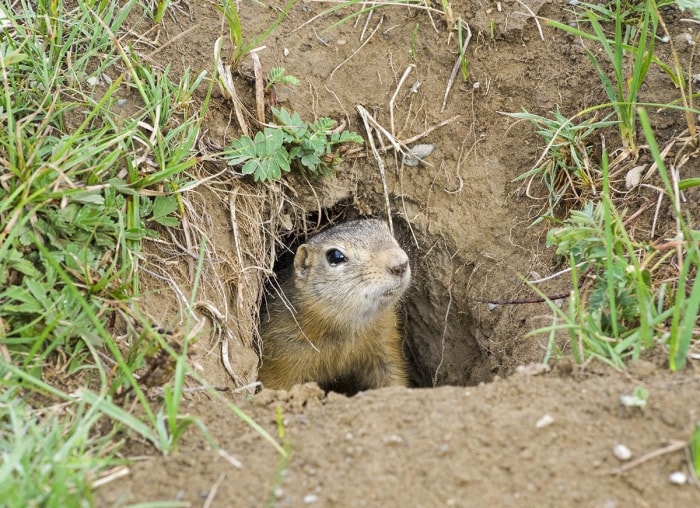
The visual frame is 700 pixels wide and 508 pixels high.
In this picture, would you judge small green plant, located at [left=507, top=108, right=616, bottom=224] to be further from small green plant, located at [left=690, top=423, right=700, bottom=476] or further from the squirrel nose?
small green plant, located at [left=690, top=423, right=700, bottom=476]

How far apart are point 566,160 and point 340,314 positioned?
1.99 metres

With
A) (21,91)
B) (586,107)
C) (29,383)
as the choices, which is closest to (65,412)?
(29,383)

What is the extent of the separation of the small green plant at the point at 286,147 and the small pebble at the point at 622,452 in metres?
3.02

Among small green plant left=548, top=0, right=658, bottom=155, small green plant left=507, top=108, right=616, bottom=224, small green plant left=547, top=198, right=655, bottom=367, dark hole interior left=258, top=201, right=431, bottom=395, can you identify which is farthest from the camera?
dark hole interior left=258, top=201, right=431, bottom=395

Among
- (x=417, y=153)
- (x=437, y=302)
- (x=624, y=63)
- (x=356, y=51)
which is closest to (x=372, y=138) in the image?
(x=417, y=153)

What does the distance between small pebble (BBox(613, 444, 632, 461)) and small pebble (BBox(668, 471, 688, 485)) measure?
0.16 metres

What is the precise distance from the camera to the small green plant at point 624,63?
4.50m

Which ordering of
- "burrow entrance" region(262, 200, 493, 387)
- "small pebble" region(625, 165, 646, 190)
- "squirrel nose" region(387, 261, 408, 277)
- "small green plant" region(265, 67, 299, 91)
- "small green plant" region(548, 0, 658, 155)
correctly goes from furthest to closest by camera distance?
"burrow entrance" region(262, 200, 493, 387) → "squirrel nose" region(387, 261, 408, 277) → "small green plant" region(265, 67, 299, 91) → "small pebble" region(625, 165, 646, 190) → "small green plant" region(548, 0, 658, 155)

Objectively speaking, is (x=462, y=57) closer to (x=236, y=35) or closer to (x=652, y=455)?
(x=236, y=35)

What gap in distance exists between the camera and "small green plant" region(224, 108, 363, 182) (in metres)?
5.18

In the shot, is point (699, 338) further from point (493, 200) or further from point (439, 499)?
point (493, 200)

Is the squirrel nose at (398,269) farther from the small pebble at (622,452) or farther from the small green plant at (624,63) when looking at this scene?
the small pebble at (622,452)

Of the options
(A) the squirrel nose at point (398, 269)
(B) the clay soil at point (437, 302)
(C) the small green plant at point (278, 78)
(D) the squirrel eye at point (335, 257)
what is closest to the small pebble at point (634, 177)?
(B) the clay soil at point (437, 302)

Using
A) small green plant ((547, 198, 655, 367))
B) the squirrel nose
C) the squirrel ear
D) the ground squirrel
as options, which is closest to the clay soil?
small green plant ((547, 198, 655, 367))
